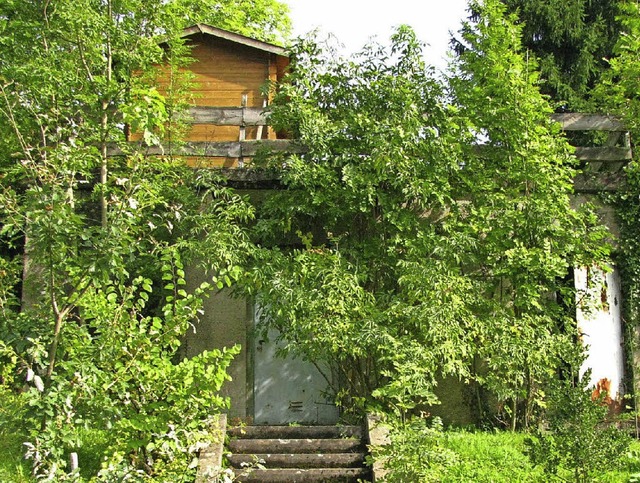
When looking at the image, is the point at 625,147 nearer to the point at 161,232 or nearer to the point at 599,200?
the point at 599,200

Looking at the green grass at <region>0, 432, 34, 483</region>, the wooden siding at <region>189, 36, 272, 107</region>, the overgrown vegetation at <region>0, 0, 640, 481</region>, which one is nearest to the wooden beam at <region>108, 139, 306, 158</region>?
the overgrown vegetation at <region>0, 0, 640, 481</region>

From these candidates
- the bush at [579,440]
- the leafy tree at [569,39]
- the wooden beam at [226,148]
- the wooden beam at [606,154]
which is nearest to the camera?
the bush at [579,440]

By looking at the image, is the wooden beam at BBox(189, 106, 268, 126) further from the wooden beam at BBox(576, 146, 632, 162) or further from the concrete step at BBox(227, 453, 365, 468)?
the concrete step at BBox(227, 453, 365, 468)

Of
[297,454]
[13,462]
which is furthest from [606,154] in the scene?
[13,462]

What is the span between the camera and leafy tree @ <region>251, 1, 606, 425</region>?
9.50m

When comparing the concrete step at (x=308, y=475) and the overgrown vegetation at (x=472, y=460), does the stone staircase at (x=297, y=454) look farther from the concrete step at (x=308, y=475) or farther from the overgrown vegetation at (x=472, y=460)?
the overgrown vegetation at (x=472, y=460)

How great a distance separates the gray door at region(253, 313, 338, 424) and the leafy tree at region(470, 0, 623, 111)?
8969 millimetres

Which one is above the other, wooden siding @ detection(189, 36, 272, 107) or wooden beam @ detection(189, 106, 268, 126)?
wooden siding @ detection(189, 36, 272, 107)

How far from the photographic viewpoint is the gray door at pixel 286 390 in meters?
10.7

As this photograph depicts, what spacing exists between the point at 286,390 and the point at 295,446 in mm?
2045

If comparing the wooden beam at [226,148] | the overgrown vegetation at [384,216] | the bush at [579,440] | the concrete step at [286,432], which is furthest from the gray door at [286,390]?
the bush at [579,440]

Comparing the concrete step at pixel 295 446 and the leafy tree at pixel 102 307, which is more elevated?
the leafy tree at pixel 102 307

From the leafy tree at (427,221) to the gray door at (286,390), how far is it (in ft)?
1.91

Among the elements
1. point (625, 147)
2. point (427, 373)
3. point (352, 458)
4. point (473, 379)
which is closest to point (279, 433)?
point (352, 458)
